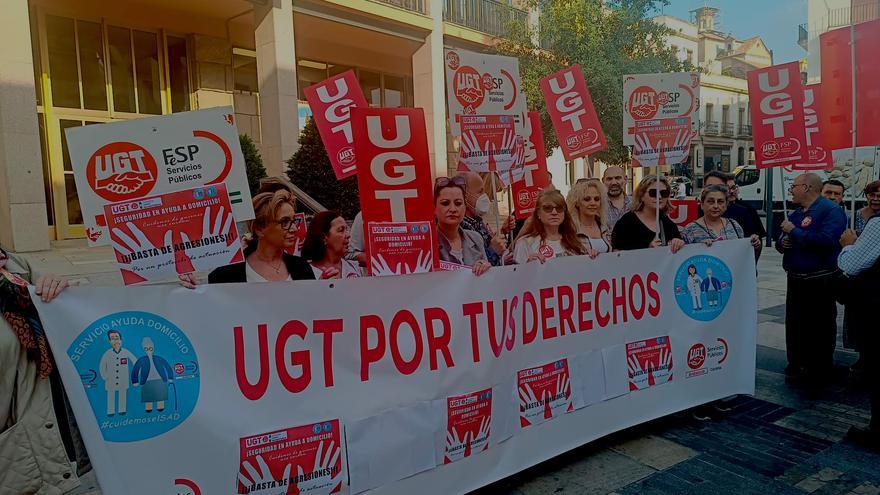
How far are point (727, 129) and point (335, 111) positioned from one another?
55.2 meters

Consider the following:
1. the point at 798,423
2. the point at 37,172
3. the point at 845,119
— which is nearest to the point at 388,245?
the point at 798,423

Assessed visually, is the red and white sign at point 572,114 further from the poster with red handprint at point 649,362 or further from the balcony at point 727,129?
the balcony at point 727,129

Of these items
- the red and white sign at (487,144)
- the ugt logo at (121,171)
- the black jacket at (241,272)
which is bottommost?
the black jacket at (241,272)

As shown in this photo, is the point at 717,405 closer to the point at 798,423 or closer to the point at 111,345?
the point at 798,423

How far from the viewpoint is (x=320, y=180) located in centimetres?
984

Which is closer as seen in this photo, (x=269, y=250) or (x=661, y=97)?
(x=269, y=250)

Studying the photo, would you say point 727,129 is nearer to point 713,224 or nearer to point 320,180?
point 320,180

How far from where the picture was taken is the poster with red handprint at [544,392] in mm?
3391

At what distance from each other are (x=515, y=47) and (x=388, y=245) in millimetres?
16147

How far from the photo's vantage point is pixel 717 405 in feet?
14.5

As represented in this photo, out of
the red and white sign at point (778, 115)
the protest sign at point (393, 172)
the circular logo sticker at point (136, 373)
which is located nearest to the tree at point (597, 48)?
the red and white sign at point (778, 115)

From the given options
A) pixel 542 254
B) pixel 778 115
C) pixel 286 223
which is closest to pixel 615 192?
pixel 778 115

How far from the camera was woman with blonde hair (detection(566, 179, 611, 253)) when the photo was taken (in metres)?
4.50

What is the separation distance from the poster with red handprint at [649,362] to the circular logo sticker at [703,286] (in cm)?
34
